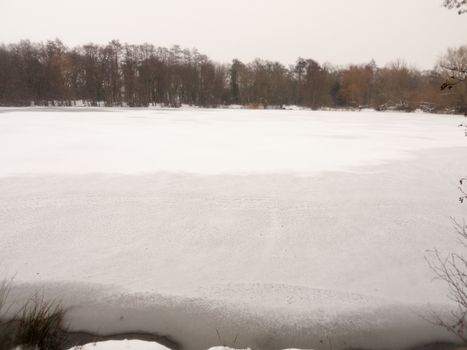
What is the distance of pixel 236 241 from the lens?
254 inches

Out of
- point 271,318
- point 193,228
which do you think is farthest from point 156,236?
point 271,318

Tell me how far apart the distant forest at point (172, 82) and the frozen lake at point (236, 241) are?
43.7 metres

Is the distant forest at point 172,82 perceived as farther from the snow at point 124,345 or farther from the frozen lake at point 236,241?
the snow at point 124,345

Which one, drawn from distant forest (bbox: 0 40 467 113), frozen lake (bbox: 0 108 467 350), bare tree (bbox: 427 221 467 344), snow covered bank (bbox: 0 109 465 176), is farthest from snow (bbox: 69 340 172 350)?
distant forest (bbox: 0 40 467 113)

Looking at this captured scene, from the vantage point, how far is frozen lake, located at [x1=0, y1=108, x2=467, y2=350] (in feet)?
15.3

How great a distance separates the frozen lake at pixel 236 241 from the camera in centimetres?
467

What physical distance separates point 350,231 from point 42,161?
8.76m

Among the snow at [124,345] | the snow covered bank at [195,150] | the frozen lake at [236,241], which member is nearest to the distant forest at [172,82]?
the snow covered bank at [195,150]

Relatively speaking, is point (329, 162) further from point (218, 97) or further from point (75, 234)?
point (218, 97)

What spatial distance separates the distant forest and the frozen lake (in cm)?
4369

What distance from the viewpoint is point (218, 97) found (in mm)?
66375

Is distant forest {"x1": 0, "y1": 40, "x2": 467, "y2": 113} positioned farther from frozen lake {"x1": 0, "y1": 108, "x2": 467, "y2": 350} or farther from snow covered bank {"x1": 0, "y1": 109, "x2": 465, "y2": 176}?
frozen lake {"x1": 0, "y1": 108, "x2": 467, "y2": 350}

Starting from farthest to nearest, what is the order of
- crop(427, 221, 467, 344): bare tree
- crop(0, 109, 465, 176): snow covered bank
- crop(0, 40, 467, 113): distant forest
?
crop(0, 40, 467, 113): distant forest < crop(0, 109, 465, 176): snow covered bank < crop(427, 221, 467, 344): bare tree

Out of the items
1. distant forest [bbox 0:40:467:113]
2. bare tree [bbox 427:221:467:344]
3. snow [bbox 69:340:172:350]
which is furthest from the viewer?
distant forest [bbox 0:40:467:113]
